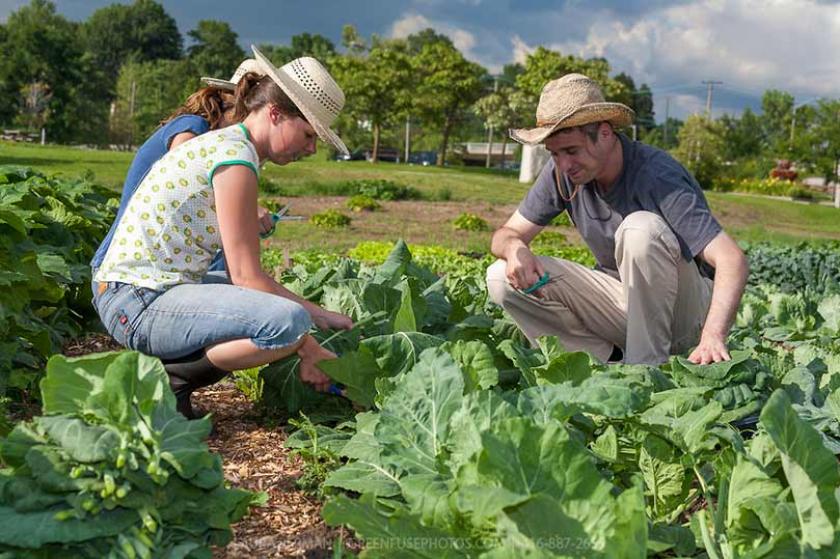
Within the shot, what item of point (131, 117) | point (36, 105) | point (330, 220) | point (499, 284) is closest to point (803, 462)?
point (499, 284)

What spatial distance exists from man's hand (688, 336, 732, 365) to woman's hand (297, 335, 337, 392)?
4.67 feet

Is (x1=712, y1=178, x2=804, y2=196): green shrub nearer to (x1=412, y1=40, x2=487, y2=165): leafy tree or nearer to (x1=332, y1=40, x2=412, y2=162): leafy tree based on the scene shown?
(x1=412, y1=40, x2=487, y2=165): leafy tree

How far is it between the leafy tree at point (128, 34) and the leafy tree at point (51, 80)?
54908mm

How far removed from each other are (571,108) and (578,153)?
215 millimetres

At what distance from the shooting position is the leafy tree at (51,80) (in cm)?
4984

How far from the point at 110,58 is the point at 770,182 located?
90.2 meters

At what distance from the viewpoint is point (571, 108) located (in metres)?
3.89

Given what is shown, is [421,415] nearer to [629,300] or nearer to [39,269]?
[629,300]

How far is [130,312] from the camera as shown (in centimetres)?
321

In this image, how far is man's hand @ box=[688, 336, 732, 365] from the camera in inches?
133

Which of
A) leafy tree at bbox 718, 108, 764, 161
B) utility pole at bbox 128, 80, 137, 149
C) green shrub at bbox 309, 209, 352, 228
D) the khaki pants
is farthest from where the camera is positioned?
leafy tree at bbox 718, 108, 764, 161

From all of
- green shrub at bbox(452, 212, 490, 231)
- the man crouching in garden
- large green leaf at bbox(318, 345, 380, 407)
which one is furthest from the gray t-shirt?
green shrub at bbox(452, 212, 490, 231)

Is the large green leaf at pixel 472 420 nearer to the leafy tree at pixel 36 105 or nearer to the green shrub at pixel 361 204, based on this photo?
the green shrub at pixel 361 204

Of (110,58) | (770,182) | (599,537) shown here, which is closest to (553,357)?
(599,537)
